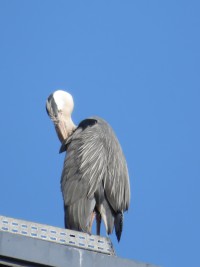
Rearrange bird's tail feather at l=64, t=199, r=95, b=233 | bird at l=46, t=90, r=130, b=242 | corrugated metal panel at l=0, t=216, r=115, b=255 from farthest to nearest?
bird at l=46, t=90, r=130, b=242 < bird's tail feather at l=64, t=199, r=95, b=233 < corrugated metal panel at l=0, t=216, r=115, b=255

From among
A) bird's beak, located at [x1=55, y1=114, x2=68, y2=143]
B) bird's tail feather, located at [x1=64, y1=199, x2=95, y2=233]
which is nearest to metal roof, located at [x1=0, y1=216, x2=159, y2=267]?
bird's tail feather, located at [x1=64, y1=199, x2=95, y2=233]

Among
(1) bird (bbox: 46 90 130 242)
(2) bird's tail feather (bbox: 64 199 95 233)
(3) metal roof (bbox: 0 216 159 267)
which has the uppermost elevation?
(1) bird (bbox: 46 90 130 242)

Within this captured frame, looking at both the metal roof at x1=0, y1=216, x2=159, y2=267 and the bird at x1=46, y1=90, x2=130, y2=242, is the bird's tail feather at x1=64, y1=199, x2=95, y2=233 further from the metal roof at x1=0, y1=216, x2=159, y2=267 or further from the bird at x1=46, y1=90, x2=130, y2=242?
the metal roof at x1=0, y1=216, x2=159, y2=267

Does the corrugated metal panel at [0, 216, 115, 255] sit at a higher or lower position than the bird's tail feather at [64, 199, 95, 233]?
lower

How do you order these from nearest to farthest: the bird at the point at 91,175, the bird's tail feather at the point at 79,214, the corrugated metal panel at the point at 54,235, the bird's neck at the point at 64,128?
the corrugated metal panel at the point at 54,235, the bird's tail feather at the point at 79,214, the bird at the point at 91,175, the bird's neck at the point at 64,128

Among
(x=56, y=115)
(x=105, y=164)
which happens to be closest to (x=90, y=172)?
(x=105, y=164)

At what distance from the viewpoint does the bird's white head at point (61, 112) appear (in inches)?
418

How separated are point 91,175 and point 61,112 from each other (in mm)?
960

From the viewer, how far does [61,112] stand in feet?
35.0

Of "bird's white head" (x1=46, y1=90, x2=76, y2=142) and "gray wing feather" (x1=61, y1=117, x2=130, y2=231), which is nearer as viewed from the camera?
"gray wing feather" (x1=61, y1=117, x2=130, y2=231)

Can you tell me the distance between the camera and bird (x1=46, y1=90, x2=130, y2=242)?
993cm

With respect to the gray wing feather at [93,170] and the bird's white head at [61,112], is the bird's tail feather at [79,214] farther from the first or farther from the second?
the bird's white head at [61,112]

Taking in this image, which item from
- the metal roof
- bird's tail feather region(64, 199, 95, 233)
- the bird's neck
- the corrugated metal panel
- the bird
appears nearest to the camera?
the metal roof

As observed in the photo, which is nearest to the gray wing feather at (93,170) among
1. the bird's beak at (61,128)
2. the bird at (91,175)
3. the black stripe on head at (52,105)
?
the bird at (91,175)
